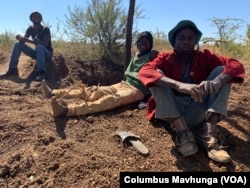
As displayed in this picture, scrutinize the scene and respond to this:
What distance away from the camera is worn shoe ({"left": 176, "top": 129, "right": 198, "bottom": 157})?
3076mm

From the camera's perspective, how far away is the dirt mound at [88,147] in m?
2.99

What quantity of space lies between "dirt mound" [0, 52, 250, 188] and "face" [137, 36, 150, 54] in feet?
2.68

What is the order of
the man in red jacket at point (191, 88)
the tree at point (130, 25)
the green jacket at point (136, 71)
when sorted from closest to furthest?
the man in red jacket at point (191, 88) → the green jacket at point (136, 71) → the tree at point (130, 25)

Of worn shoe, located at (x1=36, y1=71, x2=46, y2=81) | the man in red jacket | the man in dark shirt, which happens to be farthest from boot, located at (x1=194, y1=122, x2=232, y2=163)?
the man in dark shirt

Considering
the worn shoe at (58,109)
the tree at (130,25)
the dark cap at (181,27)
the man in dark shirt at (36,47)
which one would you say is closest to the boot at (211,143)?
the dark cap at (181,27)

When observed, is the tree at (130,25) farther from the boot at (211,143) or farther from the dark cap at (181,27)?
the boot at (211,143)

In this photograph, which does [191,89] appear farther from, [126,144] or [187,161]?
[126,144]

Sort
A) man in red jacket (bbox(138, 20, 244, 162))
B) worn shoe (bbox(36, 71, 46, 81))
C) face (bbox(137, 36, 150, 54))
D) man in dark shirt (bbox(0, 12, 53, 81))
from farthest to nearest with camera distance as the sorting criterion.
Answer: man in dark shirt (bbox(0, 12, 53, 81)) → worn shoe (bbox(36, 71, 46, 81)) → face (bbox(137, 36, 150, 54)) → man in red jacket (bbox(138, 20, 244, 162))

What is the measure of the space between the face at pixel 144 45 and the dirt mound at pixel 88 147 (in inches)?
32.1

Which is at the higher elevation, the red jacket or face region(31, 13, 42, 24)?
face region(31, 13, 42, 24)

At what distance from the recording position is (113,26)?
24.2 ft

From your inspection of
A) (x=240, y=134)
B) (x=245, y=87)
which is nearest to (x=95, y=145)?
(x=240, y=134)

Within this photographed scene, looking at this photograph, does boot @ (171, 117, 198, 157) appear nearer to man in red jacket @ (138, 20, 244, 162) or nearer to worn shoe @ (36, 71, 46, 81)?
man in red jacket @ (138, 20, 244, 162)

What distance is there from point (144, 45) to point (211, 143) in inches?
79.1
